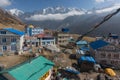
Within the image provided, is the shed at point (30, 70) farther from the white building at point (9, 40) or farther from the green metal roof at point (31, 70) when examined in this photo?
the white building at point (9, 40)

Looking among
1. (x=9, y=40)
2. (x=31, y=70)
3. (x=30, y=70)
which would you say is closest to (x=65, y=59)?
(x=9, y=40)

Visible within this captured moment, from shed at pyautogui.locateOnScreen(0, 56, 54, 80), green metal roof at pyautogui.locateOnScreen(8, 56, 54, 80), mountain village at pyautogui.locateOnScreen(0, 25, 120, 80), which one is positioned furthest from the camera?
mountain village at pyautogui.locateOnScreen(0, 25, 120, 80)

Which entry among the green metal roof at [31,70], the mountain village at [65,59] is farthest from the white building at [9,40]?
the green metal roof at [31,70]

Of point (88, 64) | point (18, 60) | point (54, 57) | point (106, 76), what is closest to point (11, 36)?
point (18, 60)

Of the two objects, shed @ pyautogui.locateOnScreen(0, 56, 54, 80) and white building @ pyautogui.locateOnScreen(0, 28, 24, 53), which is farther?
white building @ pyautogui.locateOnScreen(0, 28, 24, 53)

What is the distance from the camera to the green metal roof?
30.4 m

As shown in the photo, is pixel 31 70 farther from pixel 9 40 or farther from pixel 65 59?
pixel 9 40

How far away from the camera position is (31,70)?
3400 centimetres

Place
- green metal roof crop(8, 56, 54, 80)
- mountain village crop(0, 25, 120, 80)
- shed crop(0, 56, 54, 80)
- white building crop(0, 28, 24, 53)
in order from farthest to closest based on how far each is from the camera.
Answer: white building crop(0, 28, 24, 53), mountain village crop(0, 25, 120, 80), green metal roof crop(8, 56, 54, 80), shed crop(0, 56, 54, 80)

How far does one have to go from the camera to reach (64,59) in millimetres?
61500

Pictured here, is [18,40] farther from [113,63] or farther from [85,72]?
[113,63]

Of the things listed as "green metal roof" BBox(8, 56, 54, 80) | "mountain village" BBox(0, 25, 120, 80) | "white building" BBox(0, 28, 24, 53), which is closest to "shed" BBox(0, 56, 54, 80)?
"green metal roof" BBox(8, 56, 54, 80)

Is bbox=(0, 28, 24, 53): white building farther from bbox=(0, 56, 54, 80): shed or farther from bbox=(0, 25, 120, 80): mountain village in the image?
bbox=(0, 56, 54, 80): shed

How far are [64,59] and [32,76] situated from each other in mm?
29908
